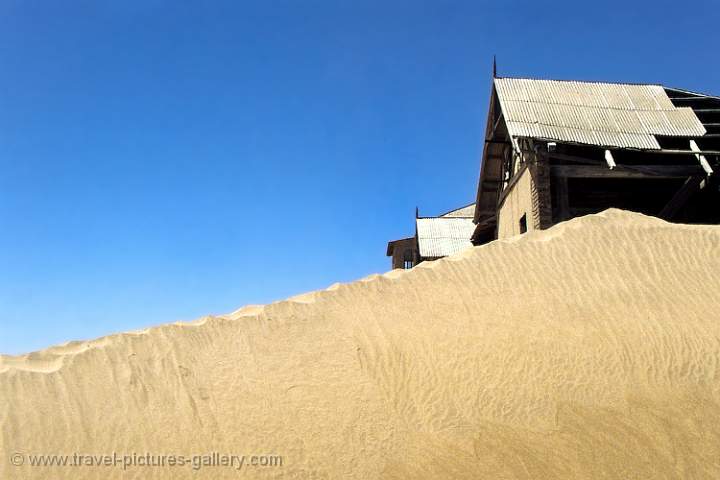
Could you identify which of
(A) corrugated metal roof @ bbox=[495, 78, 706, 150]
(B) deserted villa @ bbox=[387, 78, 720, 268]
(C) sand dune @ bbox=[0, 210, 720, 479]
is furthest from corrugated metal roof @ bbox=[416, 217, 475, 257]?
(C) sand dune @ bbox=[0, 210, 720, 479]

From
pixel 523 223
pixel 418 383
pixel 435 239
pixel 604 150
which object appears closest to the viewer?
pixel 418 383

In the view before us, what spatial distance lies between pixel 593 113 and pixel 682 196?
9.18ft

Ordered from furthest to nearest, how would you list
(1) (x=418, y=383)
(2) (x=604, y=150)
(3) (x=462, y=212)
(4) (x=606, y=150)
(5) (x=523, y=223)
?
(3) (x=462, y=212)
(5) (x=523, y=223)
(2) (x=604, y=150)
(4) (x=606, y=150)
(1) (x=418, y=383)

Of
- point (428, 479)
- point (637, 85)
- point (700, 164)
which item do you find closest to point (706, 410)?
point (428, 479)

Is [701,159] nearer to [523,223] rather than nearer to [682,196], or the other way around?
[682,196]

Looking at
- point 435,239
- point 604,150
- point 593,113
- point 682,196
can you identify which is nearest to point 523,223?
point 604,150

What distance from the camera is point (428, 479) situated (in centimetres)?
434

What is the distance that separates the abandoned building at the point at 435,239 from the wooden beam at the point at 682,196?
1188 centimetres

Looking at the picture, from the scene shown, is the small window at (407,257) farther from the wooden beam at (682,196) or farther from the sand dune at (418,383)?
the sand dune at (418,383)

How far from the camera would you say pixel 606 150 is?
41.4ft

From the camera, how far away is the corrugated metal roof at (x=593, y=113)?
12.8 meters

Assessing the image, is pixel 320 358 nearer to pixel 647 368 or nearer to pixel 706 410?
pixel 647 368

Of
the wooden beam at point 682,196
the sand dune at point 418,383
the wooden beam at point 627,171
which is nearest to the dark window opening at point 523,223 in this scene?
the wooden beam at point 627,171

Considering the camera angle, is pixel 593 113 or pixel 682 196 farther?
pixel 593 113
